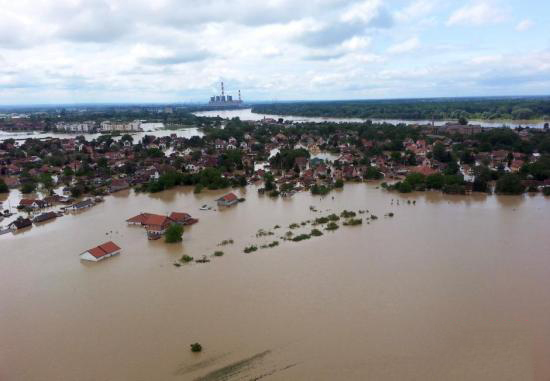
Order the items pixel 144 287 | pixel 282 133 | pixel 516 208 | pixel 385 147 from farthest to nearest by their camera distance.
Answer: pixel 282 133
pixel 385 147
pixel 516 208
pixel 144 287

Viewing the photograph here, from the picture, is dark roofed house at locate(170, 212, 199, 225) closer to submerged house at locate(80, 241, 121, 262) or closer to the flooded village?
the flooded village

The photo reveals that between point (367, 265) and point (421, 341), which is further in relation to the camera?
point (367, 265)

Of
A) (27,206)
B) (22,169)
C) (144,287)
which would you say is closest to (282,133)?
(22,169)

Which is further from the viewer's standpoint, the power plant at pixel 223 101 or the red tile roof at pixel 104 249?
the power plant at pixel 223 101

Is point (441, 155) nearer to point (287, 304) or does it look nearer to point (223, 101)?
point (287, 304)

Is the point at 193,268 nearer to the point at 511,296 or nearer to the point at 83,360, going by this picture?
the point at 83,360

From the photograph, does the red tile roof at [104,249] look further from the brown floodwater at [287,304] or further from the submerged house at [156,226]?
the submerged house at [156,226]

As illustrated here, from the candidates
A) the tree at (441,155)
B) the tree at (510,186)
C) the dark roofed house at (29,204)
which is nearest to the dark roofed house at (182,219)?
the dark roofed house at (29,204)
